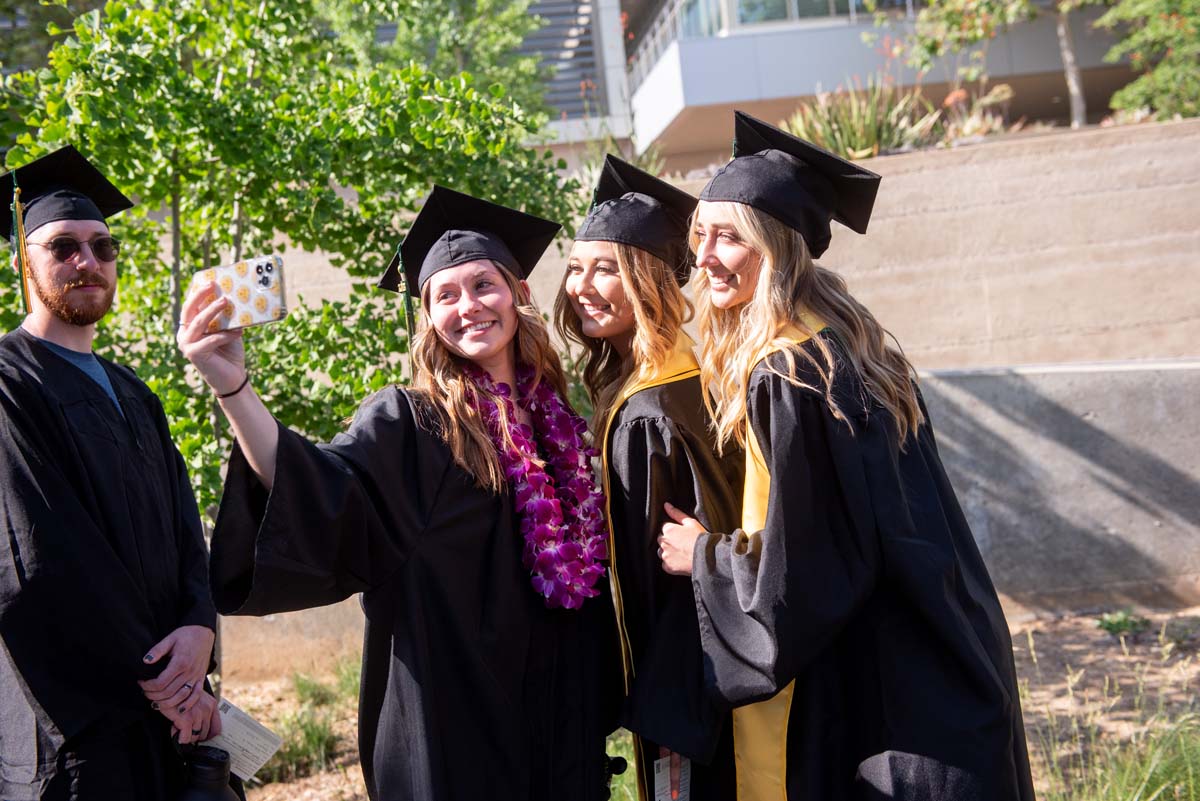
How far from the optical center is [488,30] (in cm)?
1273

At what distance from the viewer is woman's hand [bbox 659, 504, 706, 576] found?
2648 mm

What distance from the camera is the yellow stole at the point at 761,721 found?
254 cm

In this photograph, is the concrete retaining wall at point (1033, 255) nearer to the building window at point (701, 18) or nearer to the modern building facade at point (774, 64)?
the modern building facade at point (774, 64)

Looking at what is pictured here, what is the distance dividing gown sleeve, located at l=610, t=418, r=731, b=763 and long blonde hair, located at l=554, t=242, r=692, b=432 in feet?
0.73

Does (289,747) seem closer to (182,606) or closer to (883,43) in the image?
(182,606)

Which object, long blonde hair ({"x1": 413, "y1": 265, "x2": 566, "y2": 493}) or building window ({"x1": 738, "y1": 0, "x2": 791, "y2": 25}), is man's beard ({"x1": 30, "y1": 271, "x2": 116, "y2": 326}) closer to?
long blonde hair ({"x1": 413, "y1": 265, "x2": 566, "y2": 493})

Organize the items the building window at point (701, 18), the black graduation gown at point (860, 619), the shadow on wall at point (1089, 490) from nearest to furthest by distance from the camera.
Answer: the black graduation gown at point (860, 619) → the shadow on wall at point (1089, 490) → the building window at point (701, 18)

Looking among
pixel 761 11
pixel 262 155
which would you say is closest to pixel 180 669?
pixel 262 155

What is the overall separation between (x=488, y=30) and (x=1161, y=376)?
8.87m

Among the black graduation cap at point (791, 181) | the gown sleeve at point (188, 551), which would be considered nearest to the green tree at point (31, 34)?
the gown sleeve at point (188, 551)

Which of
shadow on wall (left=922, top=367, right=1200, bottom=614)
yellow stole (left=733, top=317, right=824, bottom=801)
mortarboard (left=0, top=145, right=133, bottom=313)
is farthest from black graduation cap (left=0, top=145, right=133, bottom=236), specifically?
shadow on wall (left=922, top=367, right=1200, bottom=614)

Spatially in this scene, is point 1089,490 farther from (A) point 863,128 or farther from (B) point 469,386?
(B) point 469,386

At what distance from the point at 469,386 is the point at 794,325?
819mm

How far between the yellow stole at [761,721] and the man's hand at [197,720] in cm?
135
